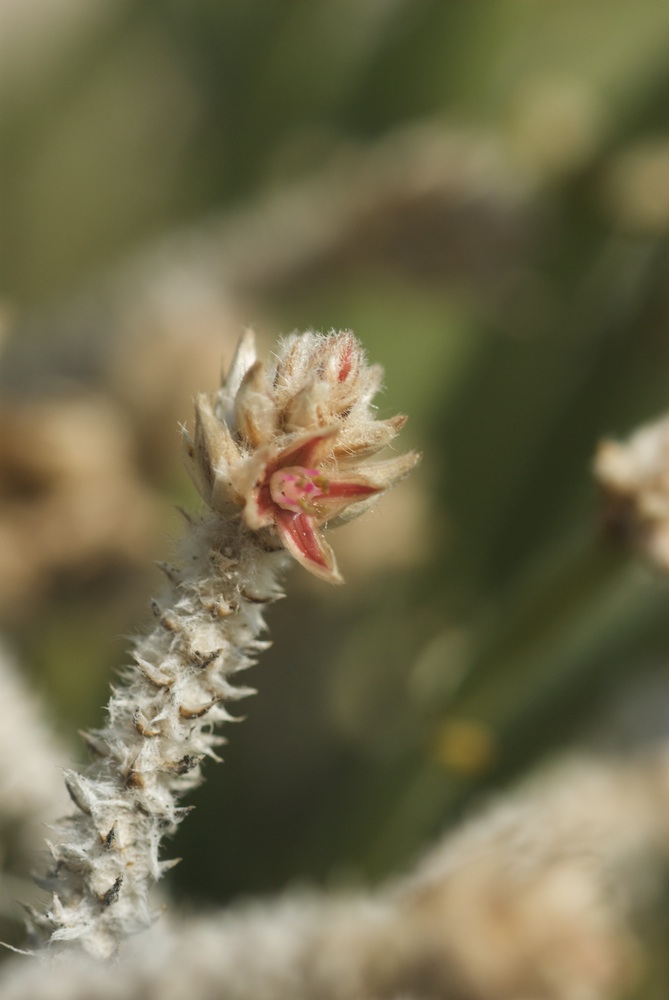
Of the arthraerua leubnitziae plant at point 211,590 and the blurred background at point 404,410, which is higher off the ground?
the blurred background at point 404,410

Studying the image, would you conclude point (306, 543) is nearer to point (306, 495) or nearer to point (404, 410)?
point (306, 495)

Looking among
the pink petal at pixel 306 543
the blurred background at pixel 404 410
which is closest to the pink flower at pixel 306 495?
the pink petal at pixel 306 543

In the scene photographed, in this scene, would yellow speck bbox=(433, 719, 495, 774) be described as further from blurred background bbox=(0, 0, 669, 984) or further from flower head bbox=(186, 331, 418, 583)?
flower head bbox=(186, 331, 418, 583)

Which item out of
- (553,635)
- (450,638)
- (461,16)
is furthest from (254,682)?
(461,16)

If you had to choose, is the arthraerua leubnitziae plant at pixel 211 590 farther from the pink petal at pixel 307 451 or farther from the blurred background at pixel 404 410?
the blurred background at pixel 404 410

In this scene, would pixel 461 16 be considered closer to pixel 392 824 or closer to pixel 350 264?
pixel 350 264

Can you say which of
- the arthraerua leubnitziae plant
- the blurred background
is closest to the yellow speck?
the blurred background

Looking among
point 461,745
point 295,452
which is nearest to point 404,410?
point 461,745
